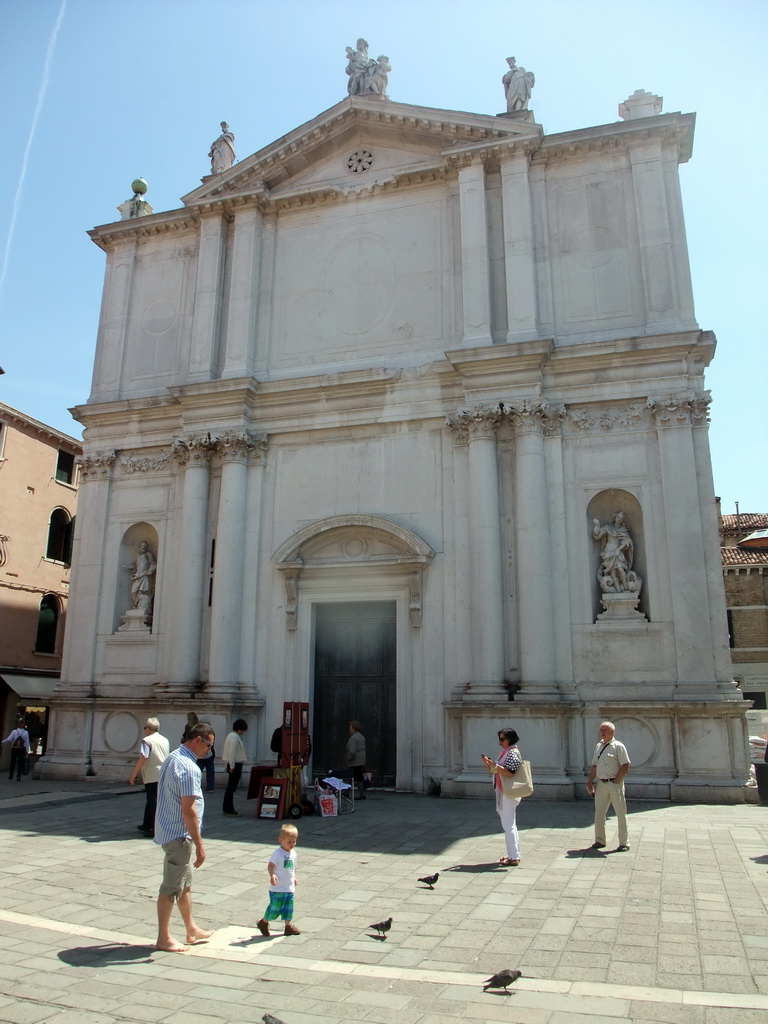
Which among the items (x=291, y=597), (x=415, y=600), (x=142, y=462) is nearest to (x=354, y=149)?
(x=142, y=462)

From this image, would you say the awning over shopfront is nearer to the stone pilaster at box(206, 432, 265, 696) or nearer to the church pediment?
the stone pilaster at box(206, 432, 265, 696)

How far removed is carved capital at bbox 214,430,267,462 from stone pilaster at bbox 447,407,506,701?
473cm

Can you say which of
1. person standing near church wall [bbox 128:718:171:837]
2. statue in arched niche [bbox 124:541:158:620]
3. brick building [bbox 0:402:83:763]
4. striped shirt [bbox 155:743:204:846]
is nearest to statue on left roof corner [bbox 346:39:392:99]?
statue in arched niche [bbox 124:541:158:620]

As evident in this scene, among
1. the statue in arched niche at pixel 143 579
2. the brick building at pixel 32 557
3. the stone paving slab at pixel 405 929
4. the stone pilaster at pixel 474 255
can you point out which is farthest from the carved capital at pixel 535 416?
the brick building at pixel 32 557

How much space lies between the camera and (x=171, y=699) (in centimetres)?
1792

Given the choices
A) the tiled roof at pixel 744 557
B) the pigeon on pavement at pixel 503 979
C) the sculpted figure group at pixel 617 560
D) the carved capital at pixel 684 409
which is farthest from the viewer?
the tiled roof at pixel 744 557

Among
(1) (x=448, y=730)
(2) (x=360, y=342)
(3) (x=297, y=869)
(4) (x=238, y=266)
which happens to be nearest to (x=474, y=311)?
(2) (x=360, y=342)

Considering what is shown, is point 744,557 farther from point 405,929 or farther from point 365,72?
point 405,929

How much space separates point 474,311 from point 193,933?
1457cm

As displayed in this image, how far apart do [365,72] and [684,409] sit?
1261 centimetres

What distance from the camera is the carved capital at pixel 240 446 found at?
757 inches

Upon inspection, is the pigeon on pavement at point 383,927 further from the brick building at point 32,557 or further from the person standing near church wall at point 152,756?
the brick building at point 32,557

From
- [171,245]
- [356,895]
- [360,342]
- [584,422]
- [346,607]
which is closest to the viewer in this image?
[356,895]

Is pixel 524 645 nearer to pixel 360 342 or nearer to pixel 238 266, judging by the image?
pixel 360 342
